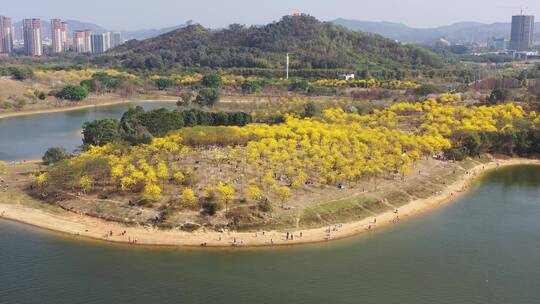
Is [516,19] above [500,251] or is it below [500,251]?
above

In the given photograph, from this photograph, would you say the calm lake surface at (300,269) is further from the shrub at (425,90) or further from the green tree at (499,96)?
the shrub at (425,90)

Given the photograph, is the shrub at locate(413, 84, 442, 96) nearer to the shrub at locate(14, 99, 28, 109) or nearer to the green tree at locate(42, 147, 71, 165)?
the green tree at locate(42, 147, 71, 165)

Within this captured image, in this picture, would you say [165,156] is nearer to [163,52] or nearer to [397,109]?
[397,109]

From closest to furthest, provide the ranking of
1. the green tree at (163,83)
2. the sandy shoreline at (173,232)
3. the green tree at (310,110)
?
the sandy shoreline at (173,232), the green tree at (310,110), the green tree at (163,83)

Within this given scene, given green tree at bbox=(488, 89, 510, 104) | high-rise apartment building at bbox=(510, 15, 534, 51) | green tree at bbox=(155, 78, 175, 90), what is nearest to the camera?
green tree at bbox=(488, 89, 510, 104)

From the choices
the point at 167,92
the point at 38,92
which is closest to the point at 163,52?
the point at 167,92

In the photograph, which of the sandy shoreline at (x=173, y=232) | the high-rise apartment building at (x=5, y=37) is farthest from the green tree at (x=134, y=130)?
the high-rise apartment building at (x=5, y=37)

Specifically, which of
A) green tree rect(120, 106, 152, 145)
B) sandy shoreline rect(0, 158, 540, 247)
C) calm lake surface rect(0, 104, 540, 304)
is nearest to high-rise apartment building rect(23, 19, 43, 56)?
green tree rect(120, 106, 152, 145)
